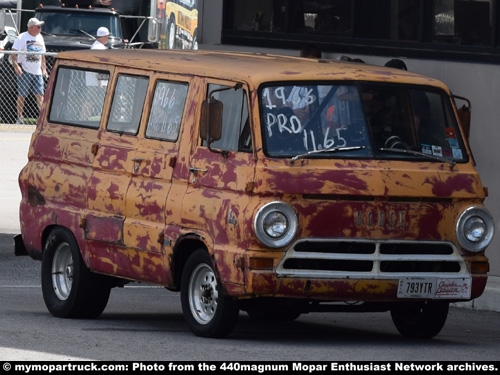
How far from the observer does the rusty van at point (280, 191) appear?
1013 cm

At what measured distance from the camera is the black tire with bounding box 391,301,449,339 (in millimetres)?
10984

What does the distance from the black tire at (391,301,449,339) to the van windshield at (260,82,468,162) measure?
109 centimetres

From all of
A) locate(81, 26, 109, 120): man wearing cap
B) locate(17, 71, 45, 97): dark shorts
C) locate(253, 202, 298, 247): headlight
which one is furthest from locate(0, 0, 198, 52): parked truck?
locate(253, 202, 298, 247): headlight

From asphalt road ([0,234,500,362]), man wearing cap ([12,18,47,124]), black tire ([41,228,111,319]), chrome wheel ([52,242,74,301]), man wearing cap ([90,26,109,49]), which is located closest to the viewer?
asphalt road ([0,234,500,362])

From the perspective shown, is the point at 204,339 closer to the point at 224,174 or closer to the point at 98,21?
the point at 224,174

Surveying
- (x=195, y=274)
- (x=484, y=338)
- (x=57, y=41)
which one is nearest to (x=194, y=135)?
(x=195, y=274)

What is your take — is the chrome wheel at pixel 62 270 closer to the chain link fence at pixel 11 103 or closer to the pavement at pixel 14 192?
the pavement at pixel 14 192

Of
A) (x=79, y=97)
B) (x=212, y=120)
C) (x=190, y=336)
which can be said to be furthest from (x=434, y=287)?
(x=79, y=97)

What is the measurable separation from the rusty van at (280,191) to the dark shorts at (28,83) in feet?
51.1

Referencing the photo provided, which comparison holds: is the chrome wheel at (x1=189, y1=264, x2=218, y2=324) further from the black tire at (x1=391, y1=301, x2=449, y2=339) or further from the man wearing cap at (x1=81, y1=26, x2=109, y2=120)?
A: the man wearing cap at (x1=81, y1=26, x2=109, y2=120)

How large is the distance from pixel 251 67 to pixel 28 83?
16963mm

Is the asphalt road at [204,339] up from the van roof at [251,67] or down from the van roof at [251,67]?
down

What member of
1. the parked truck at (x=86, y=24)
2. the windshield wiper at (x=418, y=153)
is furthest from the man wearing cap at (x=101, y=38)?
the windshield wiper at (x=418, y=153)

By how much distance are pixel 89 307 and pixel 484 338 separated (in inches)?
121
